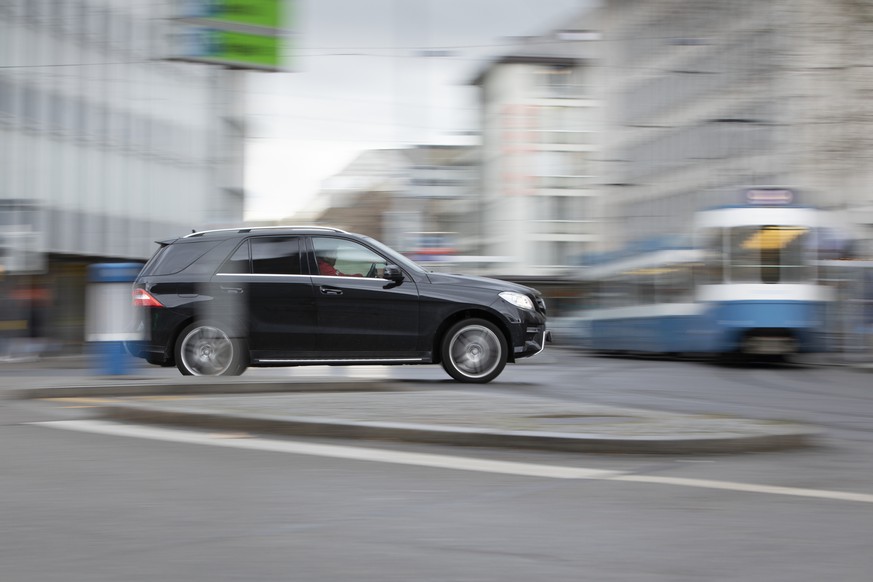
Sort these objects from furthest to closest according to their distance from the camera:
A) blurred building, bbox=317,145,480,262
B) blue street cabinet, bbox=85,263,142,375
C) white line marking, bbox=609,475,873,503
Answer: blurred building, bbox=317,145,480,262 → blue street cabinet, bbox=85,263,142,375 → white line marking, bbox=609,475,873,503

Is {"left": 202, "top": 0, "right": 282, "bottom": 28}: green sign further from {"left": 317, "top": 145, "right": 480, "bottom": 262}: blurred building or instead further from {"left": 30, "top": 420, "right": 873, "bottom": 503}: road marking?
{"left": 317, "top": 145, "right": 480, "bottom": 262}: blurred building

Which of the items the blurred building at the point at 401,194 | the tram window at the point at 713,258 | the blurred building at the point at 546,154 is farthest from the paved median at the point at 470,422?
the blurred building at the point at 546,154

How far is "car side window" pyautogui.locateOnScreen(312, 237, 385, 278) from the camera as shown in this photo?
40.1 feet

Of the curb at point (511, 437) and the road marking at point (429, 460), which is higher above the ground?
the curb at point (511, 437)

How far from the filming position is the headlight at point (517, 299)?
12.2 m

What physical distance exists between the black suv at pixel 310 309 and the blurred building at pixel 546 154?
5807cm

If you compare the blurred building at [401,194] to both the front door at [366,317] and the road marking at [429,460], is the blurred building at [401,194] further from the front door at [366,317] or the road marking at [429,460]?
the road marking at [429,460]

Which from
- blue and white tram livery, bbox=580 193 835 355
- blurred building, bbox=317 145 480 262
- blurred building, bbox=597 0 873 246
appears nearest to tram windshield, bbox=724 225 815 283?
blue and white tram livery, bbox=580 193 835 355

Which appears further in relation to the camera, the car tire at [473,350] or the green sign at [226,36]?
the green sign at [226,36]

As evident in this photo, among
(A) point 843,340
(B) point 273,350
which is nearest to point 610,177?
(A) point 843,340

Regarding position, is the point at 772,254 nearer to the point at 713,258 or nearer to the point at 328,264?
the point at 713,258

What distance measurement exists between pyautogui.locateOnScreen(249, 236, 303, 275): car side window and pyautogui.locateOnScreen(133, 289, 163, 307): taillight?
3.29 feet

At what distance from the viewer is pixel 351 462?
6098 millimetres

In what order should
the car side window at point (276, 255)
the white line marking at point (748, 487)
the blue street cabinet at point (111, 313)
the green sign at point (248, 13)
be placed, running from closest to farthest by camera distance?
the white line marking at point (748, 487), the blue street cabinet at point (111, 313), the car side window at point (276, 255), the green sign at point (248, 13)
